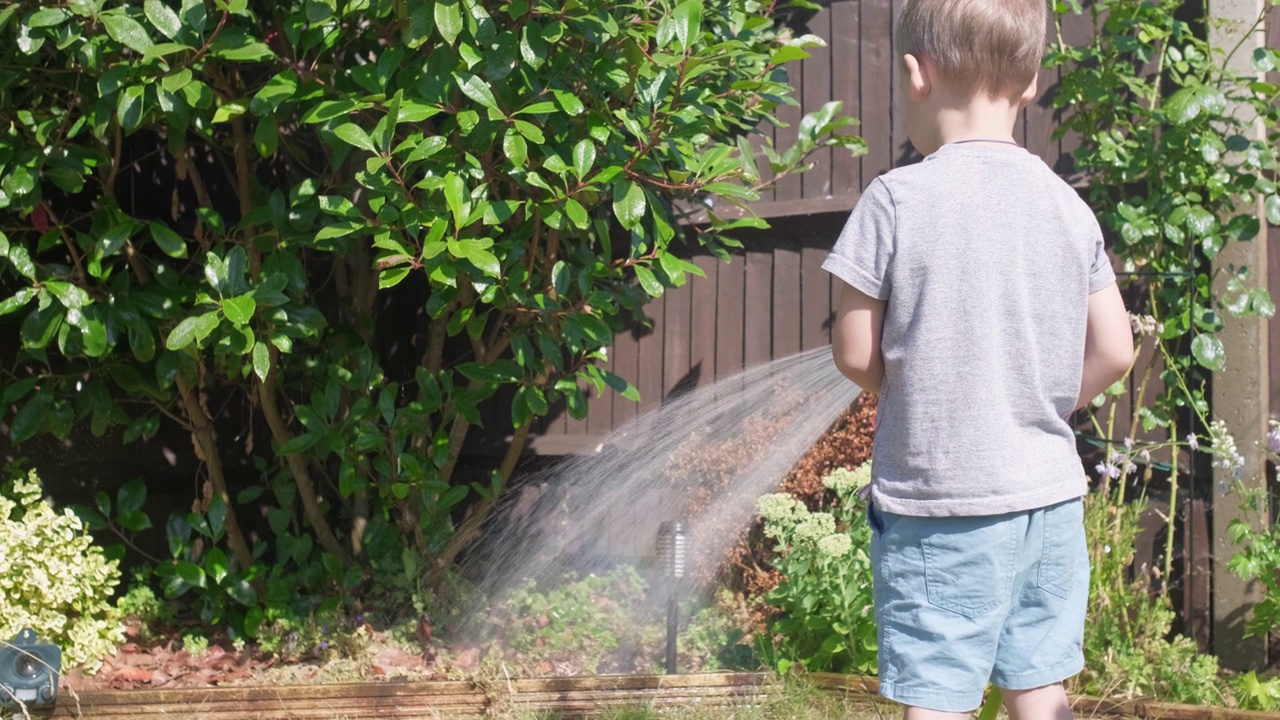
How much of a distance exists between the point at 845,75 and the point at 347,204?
2.22 meters

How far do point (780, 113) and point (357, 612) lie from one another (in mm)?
2435

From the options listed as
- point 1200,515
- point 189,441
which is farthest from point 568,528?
point 1200,515

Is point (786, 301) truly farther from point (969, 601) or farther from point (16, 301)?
point (969, 601)

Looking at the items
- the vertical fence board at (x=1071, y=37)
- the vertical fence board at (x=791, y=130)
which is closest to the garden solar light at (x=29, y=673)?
the vertical fence board at (x=791, y=130)

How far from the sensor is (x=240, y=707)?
285 cm

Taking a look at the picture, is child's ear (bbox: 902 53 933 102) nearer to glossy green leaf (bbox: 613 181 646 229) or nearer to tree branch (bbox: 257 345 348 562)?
glossy green leaf (bbox: 613 181 646 229)

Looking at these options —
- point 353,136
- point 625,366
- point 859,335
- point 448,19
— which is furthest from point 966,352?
point 625,366

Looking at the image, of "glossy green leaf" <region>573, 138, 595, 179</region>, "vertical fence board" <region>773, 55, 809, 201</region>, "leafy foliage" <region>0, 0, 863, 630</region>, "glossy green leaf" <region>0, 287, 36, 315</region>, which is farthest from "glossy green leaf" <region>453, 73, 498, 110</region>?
"vertical fence board" <region>773, 55, 809, 201</region>

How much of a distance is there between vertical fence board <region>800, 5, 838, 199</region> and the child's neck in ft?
8.65

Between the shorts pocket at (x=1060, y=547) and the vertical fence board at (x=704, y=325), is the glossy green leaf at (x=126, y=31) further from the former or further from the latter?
the vertical fence board at (x=704, y=325)

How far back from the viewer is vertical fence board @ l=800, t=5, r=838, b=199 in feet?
14.2

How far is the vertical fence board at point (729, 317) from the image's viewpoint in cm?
446

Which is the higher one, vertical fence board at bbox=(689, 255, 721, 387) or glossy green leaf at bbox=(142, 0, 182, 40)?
glossy green leaf at bbox=(142, 0, 182, 40)

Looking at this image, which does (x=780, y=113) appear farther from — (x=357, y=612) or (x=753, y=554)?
(x=357, y=612)
